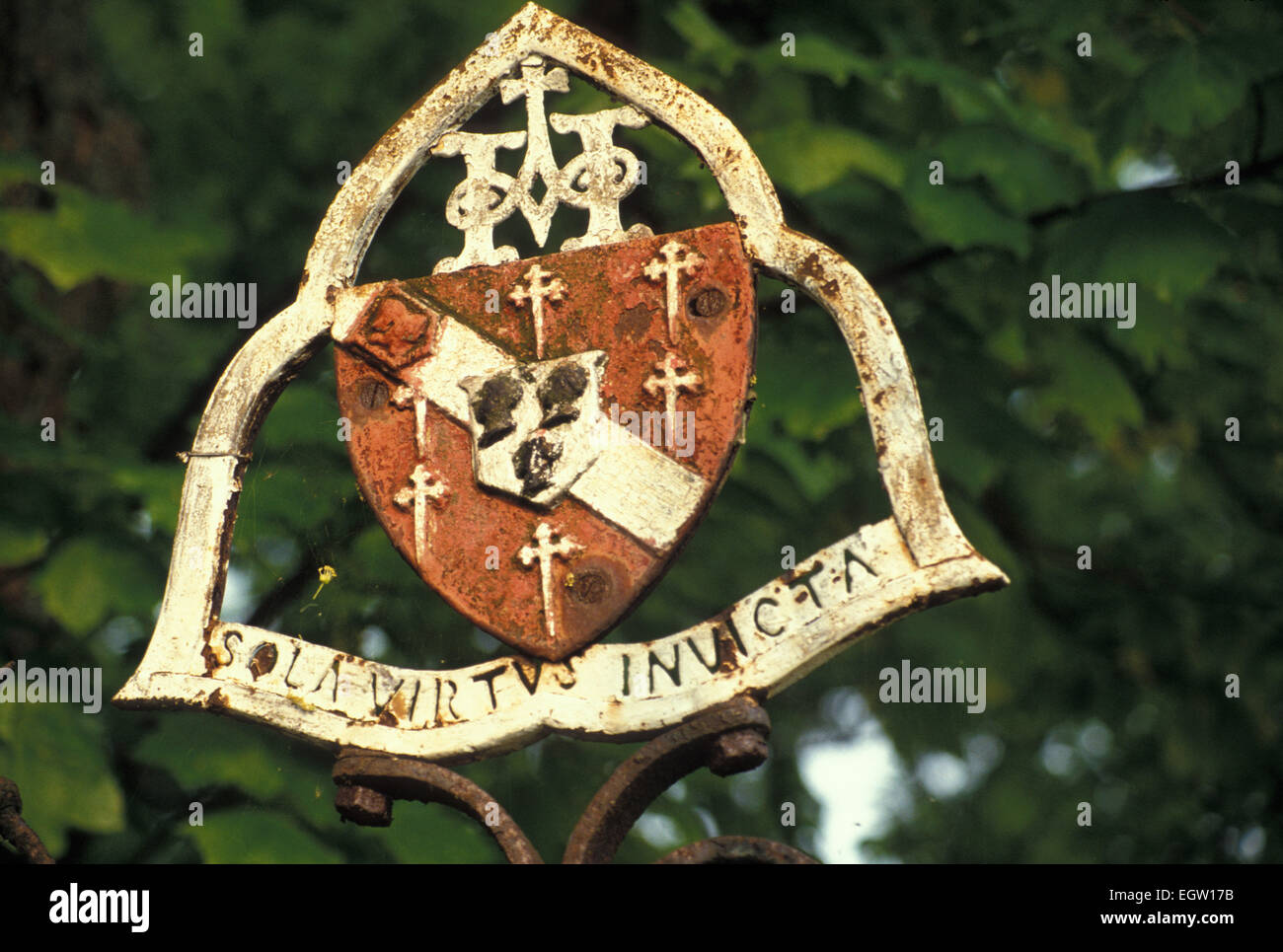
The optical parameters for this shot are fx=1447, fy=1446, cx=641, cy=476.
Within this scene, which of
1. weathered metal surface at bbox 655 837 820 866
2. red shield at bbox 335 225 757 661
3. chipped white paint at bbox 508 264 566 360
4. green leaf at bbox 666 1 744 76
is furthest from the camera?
green leaf at bbox 666 1 744 76

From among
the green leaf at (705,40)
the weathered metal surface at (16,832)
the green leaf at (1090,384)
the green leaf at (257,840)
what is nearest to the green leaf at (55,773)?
the green leaf at (257,840)

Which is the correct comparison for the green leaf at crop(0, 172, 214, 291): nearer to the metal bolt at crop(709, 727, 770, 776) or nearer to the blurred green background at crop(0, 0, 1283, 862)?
the blurred green background at crop(0, 0, 1283, 862)

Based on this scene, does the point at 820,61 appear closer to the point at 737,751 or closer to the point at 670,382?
the point at 670,382

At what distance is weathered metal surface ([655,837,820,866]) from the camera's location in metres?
1.80

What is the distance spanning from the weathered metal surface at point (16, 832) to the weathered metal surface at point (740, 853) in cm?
89

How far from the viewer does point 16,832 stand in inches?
79.1

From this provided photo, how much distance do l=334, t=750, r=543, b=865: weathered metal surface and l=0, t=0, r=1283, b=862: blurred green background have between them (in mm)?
805

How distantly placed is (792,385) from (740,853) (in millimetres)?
1595

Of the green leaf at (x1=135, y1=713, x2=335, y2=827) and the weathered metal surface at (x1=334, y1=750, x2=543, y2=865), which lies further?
the green leaf at (x1=135, y1=713, x2=335, y2=827)

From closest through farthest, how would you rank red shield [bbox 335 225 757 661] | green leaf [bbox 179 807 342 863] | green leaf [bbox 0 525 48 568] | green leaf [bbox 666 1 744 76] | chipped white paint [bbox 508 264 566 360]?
red shield [bbox 335 225 757 661] → chipped white paint [bbox 508 264 566 360] → green leaf [bbox 179 807 342 863] → green leaf [bbox 0 525 48 568] → green leaf [bbox 666 1 744 76]

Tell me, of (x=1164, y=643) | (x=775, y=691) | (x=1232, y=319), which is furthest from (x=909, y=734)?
(x=775, y=691)

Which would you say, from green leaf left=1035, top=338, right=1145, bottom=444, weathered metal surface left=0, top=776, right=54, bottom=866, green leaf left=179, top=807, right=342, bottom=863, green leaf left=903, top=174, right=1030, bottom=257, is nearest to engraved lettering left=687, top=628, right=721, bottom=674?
weathered metal surface left=0, top=776, right=54, bottom=866

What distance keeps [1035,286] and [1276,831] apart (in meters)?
2.20

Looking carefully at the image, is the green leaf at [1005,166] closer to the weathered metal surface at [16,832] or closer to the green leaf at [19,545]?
the green leaf at [19,545]
